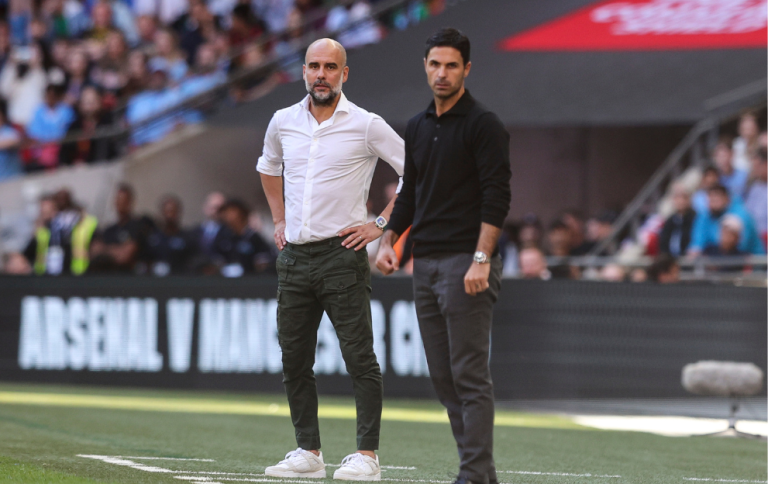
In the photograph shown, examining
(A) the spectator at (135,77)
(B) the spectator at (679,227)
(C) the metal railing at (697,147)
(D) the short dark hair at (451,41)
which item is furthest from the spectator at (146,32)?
(D) the short dark hair at (451,41)

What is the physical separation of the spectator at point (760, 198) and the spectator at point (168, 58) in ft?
27.2

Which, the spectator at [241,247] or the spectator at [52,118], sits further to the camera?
the spectator at [52,118]

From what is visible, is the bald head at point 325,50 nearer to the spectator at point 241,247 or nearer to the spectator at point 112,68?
the spectator at point 241,247

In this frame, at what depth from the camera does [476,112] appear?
5242 millimetres

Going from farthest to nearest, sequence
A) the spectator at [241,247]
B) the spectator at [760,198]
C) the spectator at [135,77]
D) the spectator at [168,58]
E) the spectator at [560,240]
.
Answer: the spectator at [168,58]
the spectator at [135,77]
the spectator at [560,240]
the spectator at [760,198]
the spectator at [241,247]

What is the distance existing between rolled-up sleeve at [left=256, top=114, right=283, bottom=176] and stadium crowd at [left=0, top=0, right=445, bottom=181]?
10.4 meters

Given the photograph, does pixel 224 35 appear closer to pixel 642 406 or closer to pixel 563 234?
pixel 563 234

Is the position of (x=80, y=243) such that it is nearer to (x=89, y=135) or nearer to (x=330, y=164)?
(x=89, y=135)

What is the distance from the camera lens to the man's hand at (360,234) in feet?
19.6

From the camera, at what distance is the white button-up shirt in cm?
600

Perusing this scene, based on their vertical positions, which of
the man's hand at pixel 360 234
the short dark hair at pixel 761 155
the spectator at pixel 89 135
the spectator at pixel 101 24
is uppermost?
the spectator at pixel 101 24

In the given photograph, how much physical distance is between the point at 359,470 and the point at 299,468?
33 cm

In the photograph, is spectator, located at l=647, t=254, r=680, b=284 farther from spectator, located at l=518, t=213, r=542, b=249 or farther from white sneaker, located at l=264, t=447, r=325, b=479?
white sneaker, located at l=264, t=447, r=325, b=479

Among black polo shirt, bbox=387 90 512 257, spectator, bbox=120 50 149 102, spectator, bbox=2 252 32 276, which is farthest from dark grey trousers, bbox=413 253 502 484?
spectator, bbox=120 50 149 102
